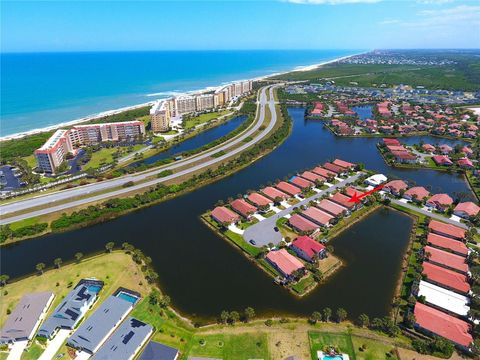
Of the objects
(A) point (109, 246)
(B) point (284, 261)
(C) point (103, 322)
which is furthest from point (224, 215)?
(C) point (103, 322)

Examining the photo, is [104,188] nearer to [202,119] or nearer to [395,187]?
[395,187]

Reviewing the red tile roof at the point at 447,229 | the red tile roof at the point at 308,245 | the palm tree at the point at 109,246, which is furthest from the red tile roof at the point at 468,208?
the palm tree at the point at 109,246

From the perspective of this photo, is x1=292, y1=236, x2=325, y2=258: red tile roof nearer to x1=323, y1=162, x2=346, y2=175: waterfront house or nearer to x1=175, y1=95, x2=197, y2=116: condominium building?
x1=323, y1=162, x2=346, y2=175: waterfront house

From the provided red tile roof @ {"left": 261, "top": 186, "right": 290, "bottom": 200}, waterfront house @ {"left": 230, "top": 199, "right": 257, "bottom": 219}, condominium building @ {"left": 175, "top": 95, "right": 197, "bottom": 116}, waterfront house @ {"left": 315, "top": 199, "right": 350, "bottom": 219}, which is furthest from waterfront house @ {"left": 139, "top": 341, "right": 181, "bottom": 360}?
condominium building @ {"left": 175, "top": 95, "right": 197, "bottom": 116}

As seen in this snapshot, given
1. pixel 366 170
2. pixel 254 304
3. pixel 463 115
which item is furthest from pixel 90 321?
pixel 463 115

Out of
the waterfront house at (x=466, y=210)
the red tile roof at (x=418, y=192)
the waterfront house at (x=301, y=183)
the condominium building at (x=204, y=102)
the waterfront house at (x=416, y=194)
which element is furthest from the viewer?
the condominium building at (x=204, y=102)

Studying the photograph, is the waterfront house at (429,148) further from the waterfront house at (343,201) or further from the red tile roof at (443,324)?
→ the red tile roof at (443,324)
